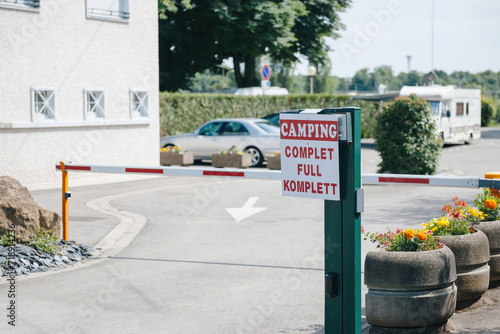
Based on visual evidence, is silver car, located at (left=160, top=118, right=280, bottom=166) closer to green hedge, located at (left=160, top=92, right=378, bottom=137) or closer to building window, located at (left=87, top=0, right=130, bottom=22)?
green hedge, located at (left=160, top=92, right=378, bottom=137)

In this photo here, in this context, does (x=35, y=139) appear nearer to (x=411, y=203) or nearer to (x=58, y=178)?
(x=58, y=178)

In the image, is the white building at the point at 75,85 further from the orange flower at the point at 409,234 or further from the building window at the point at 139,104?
the orange flower at the point at 409,234

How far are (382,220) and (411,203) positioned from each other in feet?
7.68

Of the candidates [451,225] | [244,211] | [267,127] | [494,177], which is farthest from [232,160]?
[451,225]

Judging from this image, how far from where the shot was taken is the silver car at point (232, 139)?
22812 mm

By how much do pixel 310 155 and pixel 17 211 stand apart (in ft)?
16.9

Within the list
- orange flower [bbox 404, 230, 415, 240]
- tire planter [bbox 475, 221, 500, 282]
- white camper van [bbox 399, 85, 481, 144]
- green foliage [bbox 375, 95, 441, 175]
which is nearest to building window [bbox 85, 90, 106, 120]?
green foliage [bbox 375, 95, 441, 175]

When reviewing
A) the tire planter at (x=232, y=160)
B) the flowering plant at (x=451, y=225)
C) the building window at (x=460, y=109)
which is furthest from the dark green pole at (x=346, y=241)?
the building window at (x=460, y=109)

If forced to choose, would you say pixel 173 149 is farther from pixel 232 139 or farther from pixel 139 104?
pixel 139 104

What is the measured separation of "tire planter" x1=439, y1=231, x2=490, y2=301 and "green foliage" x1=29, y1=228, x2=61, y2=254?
4872mm

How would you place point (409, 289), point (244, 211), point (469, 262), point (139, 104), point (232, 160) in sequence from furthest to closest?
1. point (232, 160)
2. point (139, 104)
3. point (244, 211)
4. point (469, 262)
5. point (409, 289)

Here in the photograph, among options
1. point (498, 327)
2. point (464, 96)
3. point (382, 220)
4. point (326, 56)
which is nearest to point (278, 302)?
point (498, 327)

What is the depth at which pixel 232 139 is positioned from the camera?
76.3 ft

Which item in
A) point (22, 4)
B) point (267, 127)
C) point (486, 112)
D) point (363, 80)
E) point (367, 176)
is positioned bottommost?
point (367, 176)
